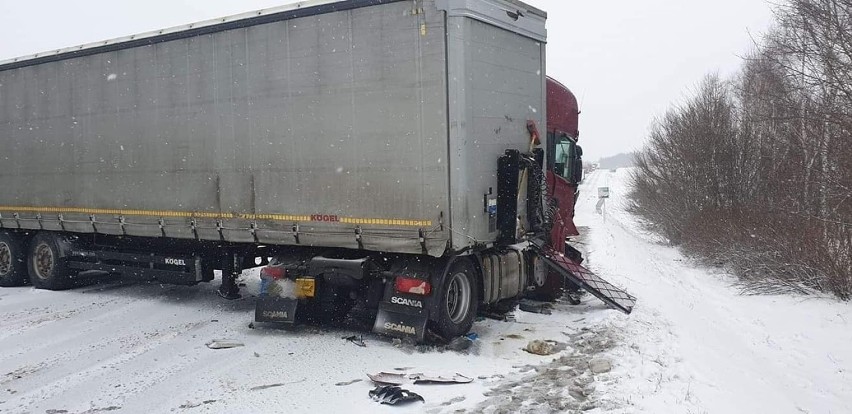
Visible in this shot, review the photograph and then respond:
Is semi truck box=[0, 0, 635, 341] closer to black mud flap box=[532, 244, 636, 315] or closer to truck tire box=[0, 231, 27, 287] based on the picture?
black mud flap box=[532, 244, 636, 315]

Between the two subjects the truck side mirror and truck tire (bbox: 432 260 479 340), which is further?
the truck side mirror

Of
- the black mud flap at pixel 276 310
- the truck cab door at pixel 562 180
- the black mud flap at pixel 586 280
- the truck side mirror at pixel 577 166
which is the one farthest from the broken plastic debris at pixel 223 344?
the truck side mirror at pixel 577 166

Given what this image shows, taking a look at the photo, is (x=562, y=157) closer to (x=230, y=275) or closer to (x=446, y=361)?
(x=446, y=361)

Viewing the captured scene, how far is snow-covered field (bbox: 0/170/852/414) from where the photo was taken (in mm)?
5621

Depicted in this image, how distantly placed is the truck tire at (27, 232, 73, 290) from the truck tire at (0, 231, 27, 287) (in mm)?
254

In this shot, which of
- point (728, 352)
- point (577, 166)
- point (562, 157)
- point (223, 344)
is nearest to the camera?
point (728, 352)

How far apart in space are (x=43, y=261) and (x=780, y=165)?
56.1 ft

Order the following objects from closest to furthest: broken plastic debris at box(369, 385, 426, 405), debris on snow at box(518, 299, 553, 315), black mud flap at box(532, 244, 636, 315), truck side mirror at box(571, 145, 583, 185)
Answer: broken plastic debris at box(369, 385, 426, 405) → black mud flap at box(532, 244, 636, 315) → debris on snow at box(518, 299, 553, 315) → truck side mirror at box(571, 145, 583, 185)

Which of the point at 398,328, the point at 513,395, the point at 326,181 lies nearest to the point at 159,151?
the point at 326,181

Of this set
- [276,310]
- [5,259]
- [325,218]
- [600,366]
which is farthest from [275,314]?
[5,259]

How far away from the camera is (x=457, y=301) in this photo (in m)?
7.94

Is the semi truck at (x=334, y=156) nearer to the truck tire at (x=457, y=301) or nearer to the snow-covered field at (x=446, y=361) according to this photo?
the truck tire at (x=457, y=301)

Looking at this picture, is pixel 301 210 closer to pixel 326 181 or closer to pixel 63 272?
pixel 326 181

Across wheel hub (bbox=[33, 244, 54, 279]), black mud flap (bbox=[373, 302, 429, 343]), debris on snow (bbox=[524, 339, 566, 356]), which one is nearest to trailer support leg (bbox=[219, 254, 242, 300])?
black mud flap (bbox=[373, 302, 429, 343])
